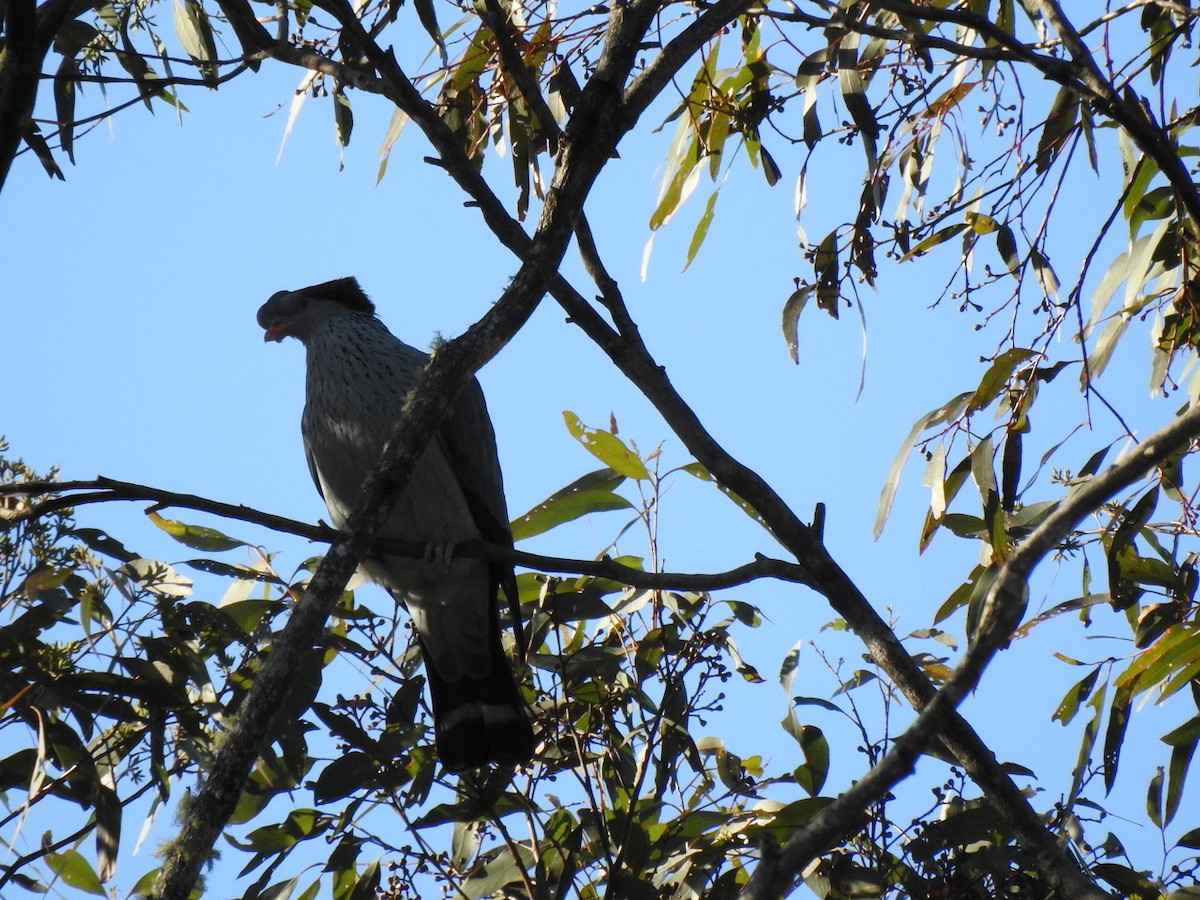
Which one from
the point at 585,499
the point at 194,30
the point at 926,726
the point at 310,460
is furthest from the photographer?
the point at 310,460

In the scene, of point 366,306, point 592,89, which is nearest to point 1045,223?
point 592,89

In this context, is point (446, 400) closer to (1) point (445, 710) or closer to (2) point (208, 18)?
(1) point (445, 710)

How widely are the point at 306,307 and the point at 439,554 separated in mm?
1410

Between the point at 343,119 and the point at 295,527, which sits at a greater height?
the point at 343,119

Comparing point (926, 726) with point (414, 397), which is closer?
point (926, 726)

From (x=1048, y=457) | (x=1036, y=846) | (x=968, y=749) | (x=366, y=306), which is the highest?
(x=366, y=306)

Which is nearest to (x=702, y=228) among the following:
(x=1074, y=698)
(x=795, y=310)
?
(x=795, y=310)

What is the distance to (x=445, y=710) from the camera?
3908mm

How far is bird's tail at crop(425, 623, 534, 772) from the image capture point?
11.7 feet

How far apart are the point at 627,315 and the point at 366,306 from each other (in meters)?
2.24

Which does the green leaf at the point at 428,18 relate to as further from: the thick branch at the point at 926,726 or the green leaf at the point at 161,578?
the thick branch at the point at 926,726

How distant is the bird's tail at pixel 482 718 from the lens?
3.56 meters

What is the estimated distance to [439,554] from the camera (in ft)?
12.9

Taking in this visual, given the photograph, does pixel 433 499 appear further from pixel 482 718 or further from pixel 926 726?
pixel 926 726
